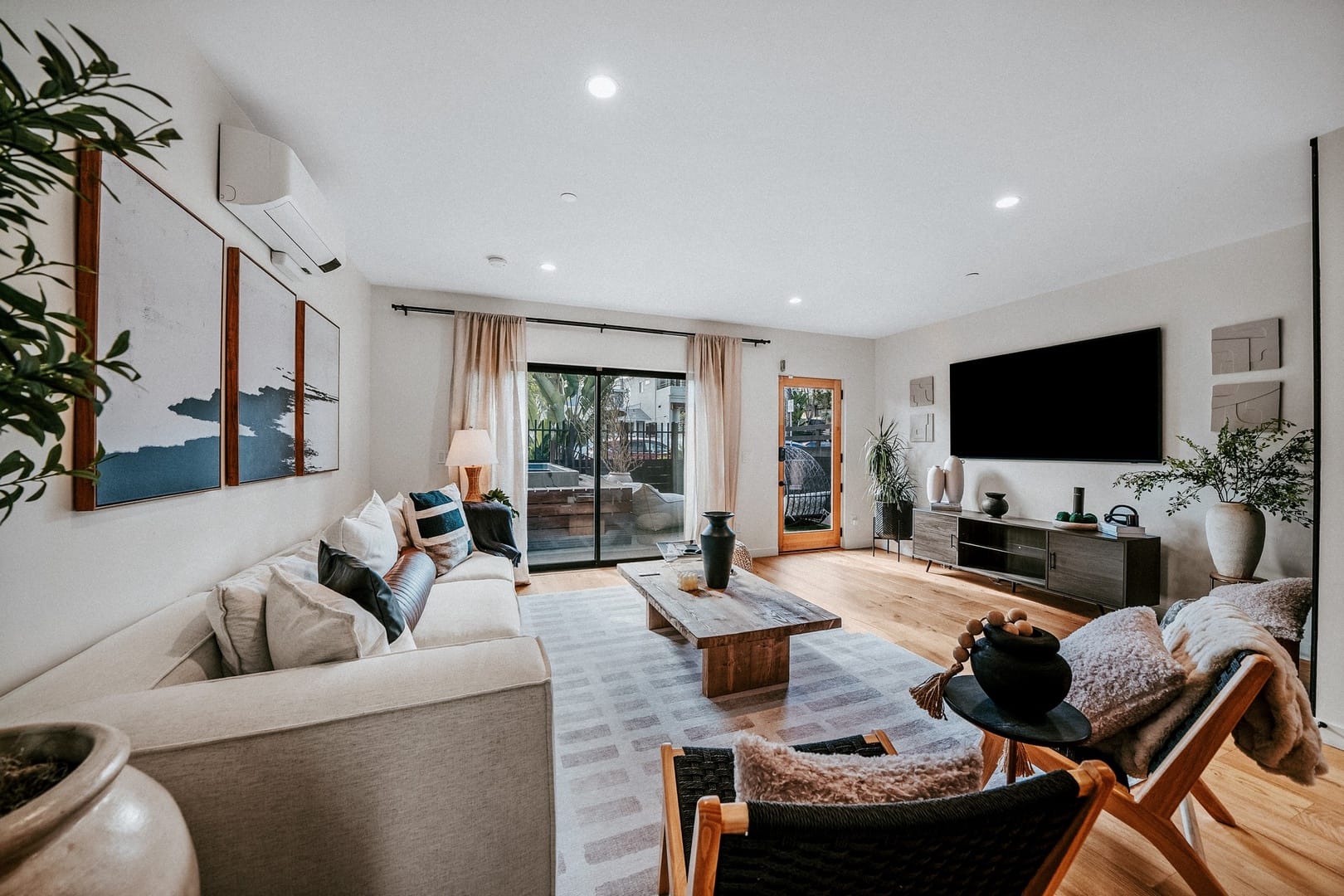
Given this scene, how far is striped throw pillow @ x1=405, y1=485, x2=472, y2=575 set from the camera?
3062 millimetres

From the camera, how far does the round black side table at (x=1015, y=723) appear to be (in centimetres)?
122

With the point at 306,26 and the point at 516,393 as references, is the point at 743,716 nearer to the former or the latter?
the point at 306,26

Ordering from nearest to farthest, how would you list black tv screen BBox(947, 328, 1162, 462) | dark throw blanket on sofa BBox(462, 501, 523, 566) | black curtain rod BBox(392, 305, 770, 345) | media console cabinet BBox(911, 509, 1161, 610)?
1. media console cabinet BBox(911, 509, 1161, 610)
2. dark throw blanket on sofa BBox(462, 501, 523, 566)
3. black tv screen BBox(947, 328, 1162, 462)
4. black curtain rod BBox(392, 305, 770, 345)

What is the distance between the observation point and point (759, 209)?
2.88m

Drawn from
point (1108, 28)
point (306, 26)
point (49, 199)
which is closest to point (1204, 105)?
point (1108, 28)

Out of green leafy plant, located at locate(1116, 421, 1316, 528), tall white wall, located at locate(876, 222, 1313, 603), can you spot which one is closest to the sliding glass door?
tall white wall, located at locate(876, 222, 1313, 603)

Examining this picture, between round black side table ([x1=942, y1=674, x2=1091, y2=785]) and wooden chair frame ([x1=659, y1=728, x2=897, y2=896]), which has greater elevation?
round black side table ([x1=942, y1=674, x2=1091, y2=785])

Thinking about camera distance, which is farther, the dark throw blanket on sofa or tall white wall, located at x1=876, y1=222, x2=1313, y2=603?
the dark throw blanket on sofa

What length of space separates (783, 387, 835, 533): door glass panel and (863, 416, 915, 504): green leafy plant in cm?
53

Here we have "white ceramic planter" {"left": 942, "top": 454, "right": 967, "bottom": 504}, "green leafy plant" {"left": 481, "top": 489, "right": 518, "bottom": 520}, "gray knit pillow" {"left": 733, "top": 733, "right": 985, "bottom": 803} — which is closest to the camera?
"gray knit pillow" {"left": 733, "top": 733, "right": 985, "bottom": 803}

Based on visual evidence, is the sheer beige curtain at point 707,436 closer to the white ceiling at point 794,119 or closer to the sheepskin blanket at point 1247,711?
the white ceiling at point 794,119

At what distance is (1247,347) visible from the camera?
321cm

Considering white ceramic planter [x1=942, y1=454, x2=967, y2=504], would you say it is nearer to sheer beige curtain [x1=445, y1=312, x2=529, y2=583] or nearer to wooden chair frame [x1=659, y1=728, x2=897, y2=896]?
sheer beige curtain [x1=445, y1=312, x2=529, y2=583]

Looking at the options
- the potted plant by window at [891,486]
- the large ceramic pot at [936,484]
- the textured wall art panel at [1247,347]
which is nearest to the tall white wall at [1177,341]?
the textured wall art panel at [1247,347]
